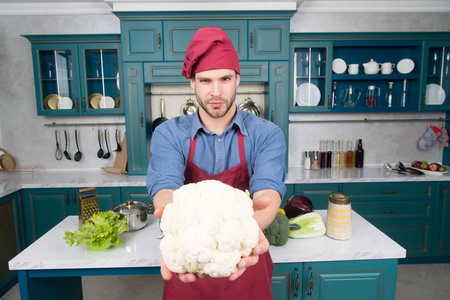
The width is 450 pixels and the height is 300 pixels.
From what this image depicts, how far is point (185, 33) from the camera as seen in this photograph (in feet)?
9.76

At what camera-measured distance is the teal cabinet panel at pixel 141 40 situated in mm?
2961

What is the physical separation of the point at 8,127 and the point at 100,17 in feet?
5.64

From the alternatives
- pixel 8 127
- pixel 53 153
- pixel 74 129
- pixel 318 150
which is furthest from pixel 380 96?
pixel 8 127

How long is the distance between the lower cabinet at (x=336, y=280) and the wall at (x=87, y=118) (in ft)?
Result: 7.39

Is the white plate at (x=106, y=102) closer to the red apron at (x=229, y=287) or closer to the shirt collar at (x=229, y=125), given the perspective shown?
the shirt collar at (x=229, y=125)

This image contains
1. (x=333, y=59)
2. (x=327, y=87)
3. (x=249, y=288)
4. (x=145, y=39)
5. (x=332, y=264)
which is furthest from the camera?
(x=333, y=59)

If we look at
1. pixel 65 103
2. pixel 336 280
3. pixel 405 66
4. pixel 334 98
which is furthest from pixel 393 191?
pixel 65 103

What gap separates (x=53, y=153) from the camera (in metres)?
3.55

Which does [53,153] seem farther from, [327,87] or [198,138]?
[327,87]

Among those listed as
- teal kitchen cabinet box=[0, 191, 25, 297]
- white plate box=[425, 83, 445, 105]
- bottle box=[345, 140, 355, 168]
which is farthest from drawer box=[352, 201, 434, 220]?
teal kitchen cabinet box=[0, 191, 25, 297]

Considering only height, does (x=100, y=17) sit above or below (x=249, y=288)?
above

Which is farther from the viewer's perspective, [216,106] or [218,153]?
[218,153]

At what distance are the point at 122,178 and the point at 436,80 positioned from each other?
12.4 feet

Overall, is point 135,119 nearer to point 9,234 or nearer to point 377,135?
point 9,234
